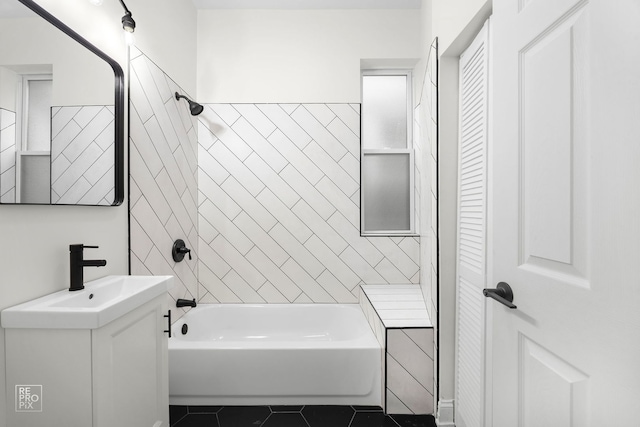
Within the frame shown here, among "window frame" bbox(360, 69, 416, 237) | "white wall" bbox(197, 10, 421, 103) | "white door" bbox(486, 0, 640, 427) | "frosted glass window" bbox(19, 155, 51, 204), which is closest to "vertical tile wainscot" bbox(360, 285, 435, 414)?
"white door" bbox(486, 0, 640, 427)

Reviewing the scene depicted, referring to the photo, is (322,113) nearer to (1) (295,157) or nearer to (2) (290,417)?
(1) (295,157)

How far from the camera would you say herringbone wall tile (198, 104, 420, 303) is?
2.52 metres

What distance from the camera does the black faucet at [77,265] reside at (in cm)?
121

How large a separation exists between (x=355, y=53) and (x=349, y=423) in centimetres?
249

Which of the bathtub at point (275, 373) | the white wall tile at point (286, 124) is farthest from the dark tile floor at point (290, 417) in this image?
the white wall tile at point (286, 124)

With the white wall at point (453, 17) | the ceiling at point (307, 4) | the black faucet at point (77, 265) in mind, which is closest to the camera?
the black faucet at point (77, 265)

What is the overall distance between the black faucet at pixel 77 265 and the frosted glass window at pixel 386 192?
1.90 metres

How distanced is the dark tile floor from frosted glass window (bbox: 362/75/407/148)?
193 cm

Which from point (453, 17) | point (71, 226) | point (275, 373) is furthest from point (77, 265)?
point (453, 17)

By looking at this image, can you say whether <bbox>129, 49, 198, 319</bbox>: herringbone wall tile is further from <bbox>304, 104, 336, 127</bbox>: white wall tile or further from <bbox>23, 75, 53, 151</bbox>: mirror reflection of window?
<bbox>304, 104, 336, 127</bbox>: white wall tile

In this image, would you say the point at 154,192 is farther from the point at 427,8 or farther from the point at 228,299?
the point at 427,8

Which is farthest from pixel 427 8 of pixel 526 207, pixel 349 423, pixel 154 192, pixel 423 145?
pixel 349 423

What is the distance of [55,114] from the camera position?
120 cm

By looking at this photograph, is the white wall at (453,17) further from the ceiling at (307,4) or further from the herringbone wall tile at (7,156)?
the herringbone wall tile at (7,156)
